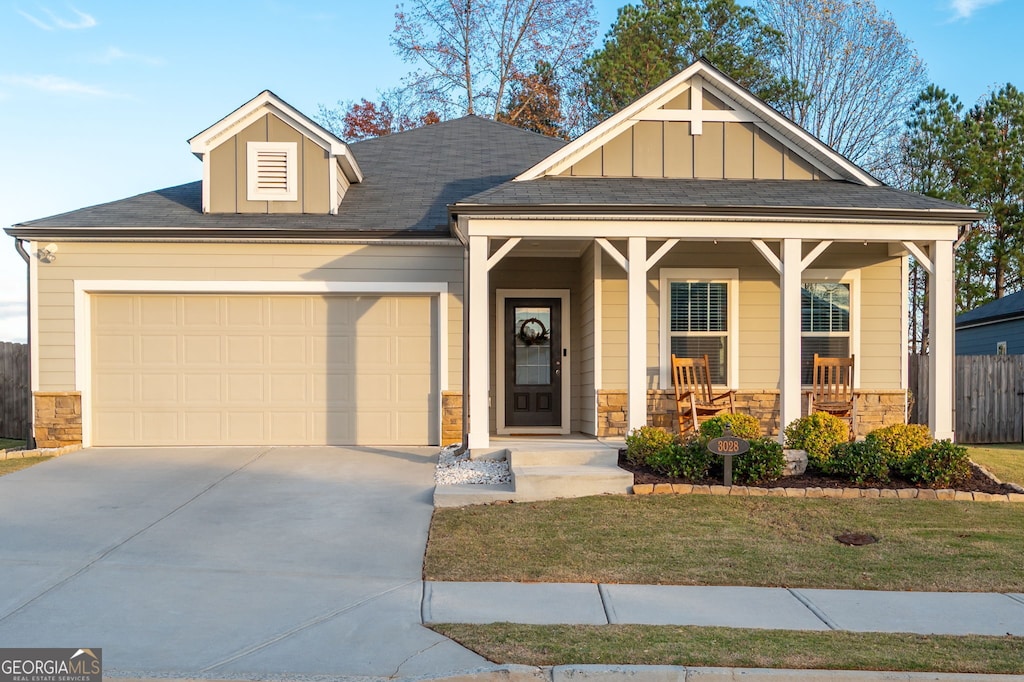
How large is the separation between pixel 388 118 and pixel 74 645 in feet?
76.8

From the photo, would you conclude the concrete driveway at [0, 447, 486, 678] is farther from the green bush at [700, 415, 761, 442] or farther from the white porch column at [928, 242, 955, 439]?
the white porch column at [928, 242, 955, 439]

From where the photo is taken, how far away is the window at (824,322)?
11.7m

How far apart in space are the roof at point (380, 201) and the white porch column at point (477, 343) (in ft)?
5.32

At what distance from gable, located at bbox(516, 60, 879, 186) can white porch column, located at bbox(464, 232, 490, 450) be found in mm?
2195

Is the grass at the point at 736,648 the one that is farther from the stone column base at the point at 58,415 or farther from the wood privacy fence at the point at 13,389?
the wood privacy fence at the point at 13,389

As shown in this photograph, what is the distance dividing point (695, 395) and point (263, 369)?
18.2ft

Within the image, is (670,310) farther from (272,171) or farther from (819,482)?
(272,171)

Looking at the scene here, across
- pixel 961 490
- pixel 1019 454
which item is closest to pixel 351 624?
pixel 961 490

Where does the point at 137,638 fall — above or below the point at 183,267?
below

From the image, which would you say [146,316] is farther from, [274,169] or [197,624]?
[197,624]

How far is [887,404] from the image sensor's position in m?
11.7

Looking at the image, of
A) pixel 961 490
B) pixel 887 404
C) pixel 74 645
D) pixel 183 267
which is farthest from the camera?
pixel 887 404

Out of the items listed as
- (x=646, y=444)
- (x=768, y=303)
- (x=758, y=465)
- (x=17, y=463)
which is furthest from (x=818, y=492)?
(x=17, y=463)

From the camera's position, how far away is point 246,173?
1173cm
